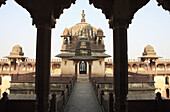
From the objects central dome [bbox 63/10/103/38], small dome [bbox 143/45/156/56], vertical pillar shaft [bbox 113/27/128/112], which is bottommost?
vertical pillar shaft [bbox 113/27/128/112]

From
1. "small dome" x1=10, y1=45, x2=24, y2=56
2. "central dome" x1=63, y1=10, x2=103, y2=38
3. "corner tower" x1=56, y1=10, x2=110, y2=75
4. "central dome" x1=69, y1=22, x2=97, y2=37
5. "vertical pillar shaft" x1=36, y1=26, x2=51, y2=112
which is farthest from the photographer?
"small dome" x1=10, y1=45, x2=24, y2=56

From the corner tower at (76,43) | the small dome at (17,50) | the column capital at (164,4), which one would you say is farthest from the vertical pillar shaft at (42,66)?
the small dome at (17,50)

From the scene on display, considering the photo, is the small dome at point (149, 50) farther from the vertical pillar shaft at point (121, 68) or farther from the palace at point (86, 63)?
the vertical pillar shaft at point (121, 68)

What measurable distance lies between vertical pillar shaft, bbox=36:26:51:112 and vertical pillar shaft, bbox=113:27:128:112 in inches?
105

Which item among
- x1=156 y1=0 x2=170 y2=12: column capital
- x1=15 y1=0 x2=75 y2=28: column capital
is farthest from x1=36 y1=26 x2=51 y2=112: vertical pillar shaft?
x1=156 y1=0 x2=170 y2=12: column capital

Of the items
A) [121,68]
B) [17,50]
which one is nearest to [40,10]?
[121,68]

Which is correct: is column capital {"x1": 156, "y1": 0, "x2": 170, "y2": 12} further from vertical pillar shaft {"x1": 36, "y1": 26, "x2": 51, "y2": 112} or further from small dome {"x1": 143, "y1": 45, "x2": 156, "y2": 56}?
small dome {"x1": 143, "y1": 45, "x2": 156, "y2": 56}

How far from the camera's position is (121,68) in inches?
205

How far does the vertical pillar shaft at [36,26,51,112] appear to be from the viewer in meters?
4.98

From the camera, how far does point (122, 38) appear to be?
5.26 meters

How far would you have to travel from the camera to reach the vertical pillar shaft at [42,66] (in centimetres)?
498

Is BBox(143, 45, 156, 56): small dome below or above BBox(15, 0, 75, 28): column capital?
above

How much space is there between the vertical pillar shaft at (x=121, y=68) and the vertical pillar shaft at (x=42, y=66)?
8.75ft

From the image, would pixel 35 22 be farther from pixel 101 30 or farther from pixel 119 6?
pixel 101 30
